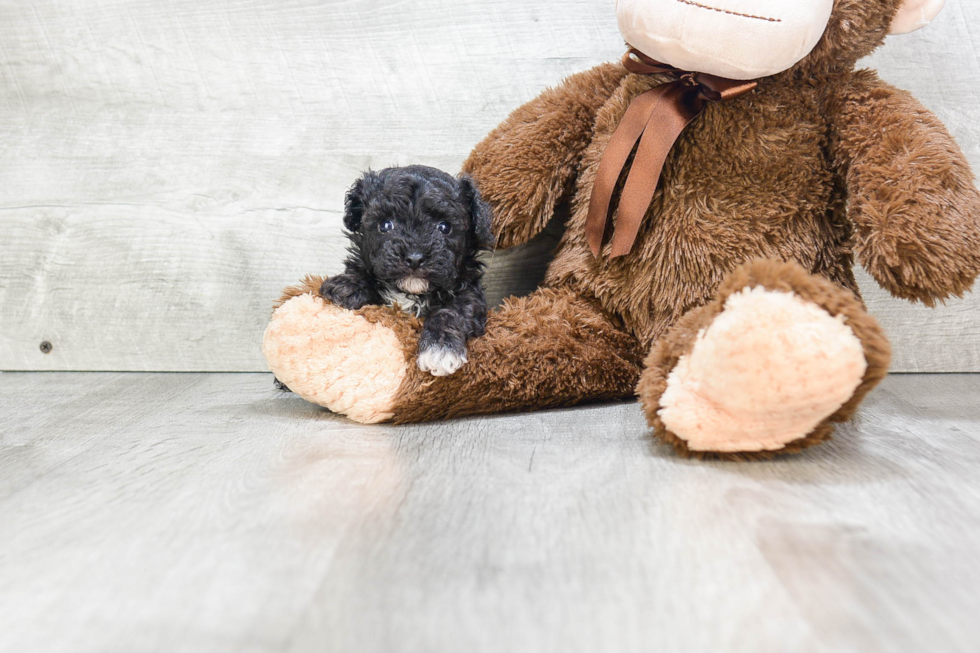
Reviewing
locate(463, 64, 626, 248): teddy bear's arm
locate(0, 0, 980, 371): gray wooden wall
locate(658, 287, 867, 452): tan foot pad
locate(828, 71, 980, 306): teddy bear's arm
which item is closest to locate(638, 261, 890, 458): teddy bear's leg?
locate(658, 287, 867, 452): tan foot pad

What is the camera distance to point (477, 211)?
48.9 inches

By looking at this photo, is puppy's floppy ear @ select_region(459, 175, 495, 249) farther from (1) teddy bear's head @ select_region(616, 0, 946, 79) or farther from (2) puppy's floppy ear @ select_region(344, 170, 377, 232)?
(1) teddy bear's head @ select_region(616, 0, 946, 79)

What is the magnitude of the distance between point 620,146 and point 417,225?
1.16ft

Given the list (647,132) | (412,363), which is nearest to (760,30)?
(647,132)

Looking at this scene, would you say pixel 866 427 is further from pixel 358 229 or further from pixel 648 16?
pixel 358 229

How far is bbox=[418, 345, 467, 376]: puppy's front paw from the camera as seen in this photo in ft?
3.84

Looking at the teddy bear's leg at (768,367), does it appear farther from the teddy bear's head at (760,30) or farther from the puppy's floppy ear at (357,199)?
the puppy's floppy ear at (357,199)

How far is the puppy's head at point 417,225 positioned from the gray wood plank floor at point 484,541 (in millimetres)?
239

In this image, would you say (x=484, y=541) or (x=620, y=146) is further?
(x=620, y=146)

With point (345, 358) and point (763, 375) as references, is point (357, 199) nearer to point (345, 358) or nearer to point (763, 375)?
point (345, 358)

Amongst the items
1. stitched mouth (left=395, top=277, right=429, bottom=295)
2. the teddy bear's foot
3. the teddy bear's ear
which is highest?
the teddy bear's ear

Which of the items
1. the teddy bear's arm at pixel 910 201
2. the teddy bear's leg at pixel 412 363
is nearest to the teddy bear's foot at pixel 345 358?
the teddy bear's leg at pixel 412 363

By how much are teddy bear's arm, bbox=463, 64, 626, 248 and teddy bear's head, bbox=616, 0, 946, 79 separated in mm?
230

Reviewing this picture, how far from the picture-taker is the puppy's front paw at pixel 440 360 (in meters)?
1.17
